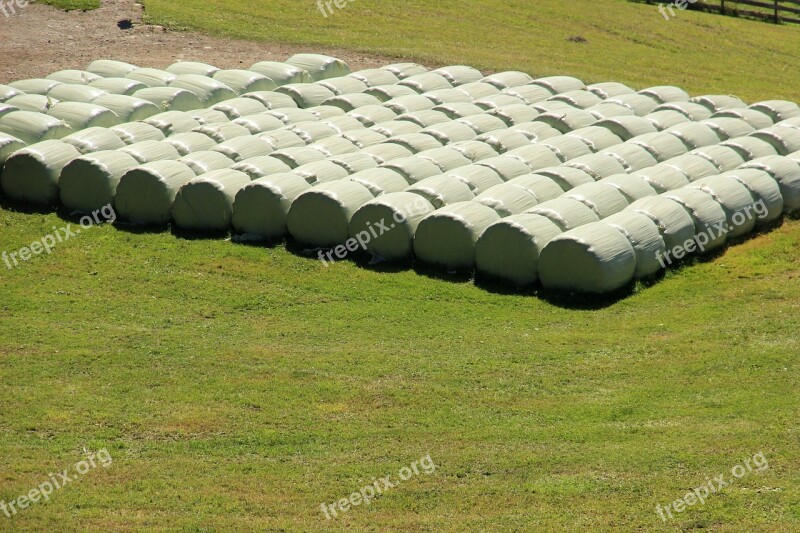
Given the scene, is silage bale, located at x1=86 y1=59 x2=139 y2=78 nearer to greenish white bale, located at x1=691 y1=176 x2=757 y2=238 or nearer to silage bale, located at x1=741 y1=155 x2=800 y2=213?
greenish white bale, located at x1=691 y1=176 x2=757 y2=238

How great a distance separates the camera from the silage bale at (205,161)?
2887cm

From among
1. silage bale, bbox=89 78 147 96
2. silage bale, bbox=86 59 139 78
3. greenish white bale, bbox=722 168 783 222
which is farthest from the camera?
silage bale, bbox=86 59 139 78

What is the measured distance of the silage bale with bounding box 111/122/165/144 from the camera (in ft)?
101

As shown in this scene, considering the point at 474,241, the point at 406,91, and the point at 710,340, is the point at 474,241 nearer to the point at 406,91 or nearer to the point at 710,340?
the point at 710,340

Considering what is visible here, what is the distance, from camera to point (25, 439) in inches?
697

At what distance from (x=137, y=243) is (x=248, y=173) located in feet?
12.0

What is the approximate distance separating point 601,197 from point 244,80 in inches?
620

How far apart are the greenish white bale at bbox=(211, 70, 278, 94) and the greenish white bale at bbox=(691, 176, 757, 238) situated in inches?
647

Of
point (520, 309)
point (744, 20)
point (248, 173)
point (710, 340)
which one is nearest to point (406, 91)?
point (248, 173)
